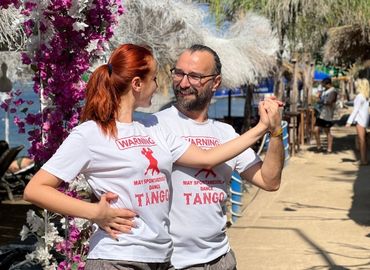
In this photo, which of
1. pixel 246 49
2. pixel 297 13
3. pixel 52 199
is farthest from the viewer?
pixel 246 49

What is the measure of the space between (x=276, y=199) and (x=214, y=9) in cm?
551

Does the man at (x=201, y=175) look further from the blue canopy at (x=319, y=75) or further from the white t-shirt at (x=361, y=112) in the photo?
the blue canopy at (x=319, y=75)

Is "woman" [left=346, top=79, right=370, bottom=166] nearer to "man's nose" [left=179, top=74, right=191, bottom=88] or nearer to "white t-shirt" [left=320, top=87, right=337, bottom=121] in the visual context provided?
"white t-shirt" [left=320, top=87, right=337, bottom=121]

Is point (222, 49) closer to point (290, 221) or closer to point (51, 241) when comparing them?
point (290, 221)

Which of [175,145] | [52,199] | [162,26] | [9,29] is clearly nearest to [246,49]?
[162,26]

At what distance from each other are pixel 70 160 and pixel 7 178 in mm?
9870

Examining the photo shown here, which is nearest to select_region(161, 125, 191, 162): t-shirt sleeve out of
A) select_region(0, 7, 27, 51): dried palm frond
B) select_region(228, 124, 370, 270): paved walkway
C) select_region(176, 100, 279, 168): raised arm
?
select_region(176, 100, 279, 168): raised arm

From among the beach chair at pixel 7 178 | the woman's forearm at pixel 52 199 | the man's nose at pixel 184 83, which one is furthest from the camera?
the beach chair at pixel 7 178

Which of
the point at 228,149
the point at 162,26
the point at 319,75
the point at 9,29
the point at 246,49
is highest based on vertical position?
the point at 9,29

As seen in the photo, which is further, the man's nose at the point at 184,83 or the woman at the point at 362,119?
the woman at the point at 362,119

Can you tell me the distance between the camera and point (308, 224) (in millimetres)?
8305

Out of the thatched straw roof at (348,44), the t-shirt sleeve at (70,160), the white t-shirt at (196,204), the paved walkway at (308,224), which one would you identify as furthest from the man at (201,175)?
the thatched straw roof at (348,44)

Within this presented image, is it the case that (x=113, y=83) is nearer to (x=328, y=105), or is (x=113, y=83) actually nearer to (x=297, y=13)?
(x=297, y=13)

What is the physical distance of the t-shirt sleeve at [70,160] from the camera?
229 centimetres
